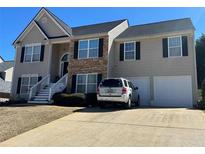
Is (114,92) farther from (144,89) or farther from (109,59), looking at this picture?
(109,59)

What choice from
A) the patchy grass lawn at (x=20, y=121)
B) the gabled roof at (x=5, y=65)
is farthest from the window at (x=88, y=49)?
the gabled roof at (x=5, y=65)

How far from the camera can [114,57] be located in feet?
70.6

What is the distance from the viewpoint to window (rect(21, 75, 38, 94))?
23141 mm

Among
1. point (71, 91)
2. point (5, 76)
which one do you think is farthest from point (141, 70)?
point (5, 76)

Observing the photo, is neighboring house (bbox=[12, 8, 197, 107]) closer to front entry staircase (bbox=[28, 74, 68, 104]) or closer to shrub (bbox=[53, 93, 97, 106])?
front entry staircase (bbox=[28, 74, 68, 104])

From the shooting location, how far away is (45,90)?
20.9 m

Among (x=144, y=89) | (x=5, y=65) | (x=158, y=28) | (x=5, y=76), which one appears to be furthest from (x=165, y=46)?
(x=5, y=65)

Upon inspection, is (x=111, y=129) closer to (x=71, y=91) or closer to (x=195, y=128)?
(x=195, y=128)

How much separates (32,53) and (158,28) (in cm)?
1271

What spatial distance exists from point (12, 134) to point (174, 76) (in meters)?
14.2

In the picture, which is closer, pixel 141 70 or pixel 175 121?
pixel 175 121

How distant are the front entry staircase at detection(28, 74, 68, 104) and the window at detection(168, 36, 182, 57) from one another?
9.57 m

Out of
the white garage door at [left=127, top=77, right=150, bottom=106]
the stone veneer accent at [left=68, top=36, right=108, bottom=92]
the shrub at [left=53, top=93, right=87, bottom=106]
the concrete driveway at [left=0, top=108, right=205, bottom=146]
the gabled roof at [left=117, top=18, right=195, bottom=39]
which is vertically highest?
the gabled roof at [left=117, top=18, right=195, bottom=39]

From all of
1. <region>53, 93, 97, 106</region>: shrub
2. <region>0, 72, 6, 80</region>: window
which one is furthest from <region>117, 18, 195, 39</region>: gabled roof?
<region>0, 72, 6, 80</region>: window
